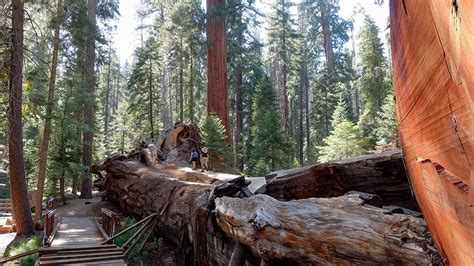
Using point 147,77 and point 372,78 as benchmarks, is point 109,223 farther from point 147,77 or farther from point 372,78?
point 372,78

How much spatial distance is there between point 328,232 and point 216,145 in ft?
45.0

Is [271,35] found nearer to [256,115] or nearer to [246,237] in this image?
[256,115]

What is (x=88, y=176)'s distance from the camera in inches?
746

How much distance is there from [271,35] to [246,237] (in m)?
31.4

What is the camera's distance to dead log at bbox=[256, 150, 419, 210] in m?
4.50

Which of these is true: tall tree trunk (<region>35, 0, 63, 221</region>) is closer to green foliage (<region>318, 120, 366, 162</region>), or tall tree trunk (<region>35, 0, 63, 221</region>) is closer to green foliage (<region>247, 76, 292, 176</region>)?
green foliage (<region>247, 76, 292, 176</region>)

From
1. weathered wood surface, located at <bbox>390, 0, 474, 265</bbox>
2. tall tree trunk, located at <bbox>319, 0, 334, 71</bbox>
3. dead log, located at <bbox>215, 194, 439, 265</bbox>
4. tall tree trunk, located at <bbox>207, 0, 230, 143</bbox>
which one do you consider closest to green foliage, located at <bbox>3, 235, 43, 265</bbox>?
dead log, located at <bbox>215, 194, 439, 265</bbox>

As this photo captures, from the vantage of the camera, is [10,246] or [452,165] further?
[10,246]

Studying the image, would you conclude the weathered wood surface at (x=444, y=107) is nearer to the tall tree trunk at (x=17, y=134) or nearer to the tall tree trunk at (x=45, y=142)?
the tall tree trunk at (x=17, y=134)

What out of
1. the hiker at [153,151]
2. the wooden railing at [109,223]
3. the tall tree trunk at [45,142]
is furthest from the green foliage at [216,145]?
the wooden railing at [109,223]

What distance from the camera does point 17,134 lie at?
521 inches

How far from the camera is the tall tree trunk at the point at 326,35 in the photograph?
3431 centimetres

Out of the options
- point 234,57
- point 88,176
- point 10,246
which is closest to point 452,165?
point 10,246

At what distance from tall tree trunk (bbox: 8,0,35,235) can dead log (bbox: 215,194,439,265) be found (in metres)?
11.6
